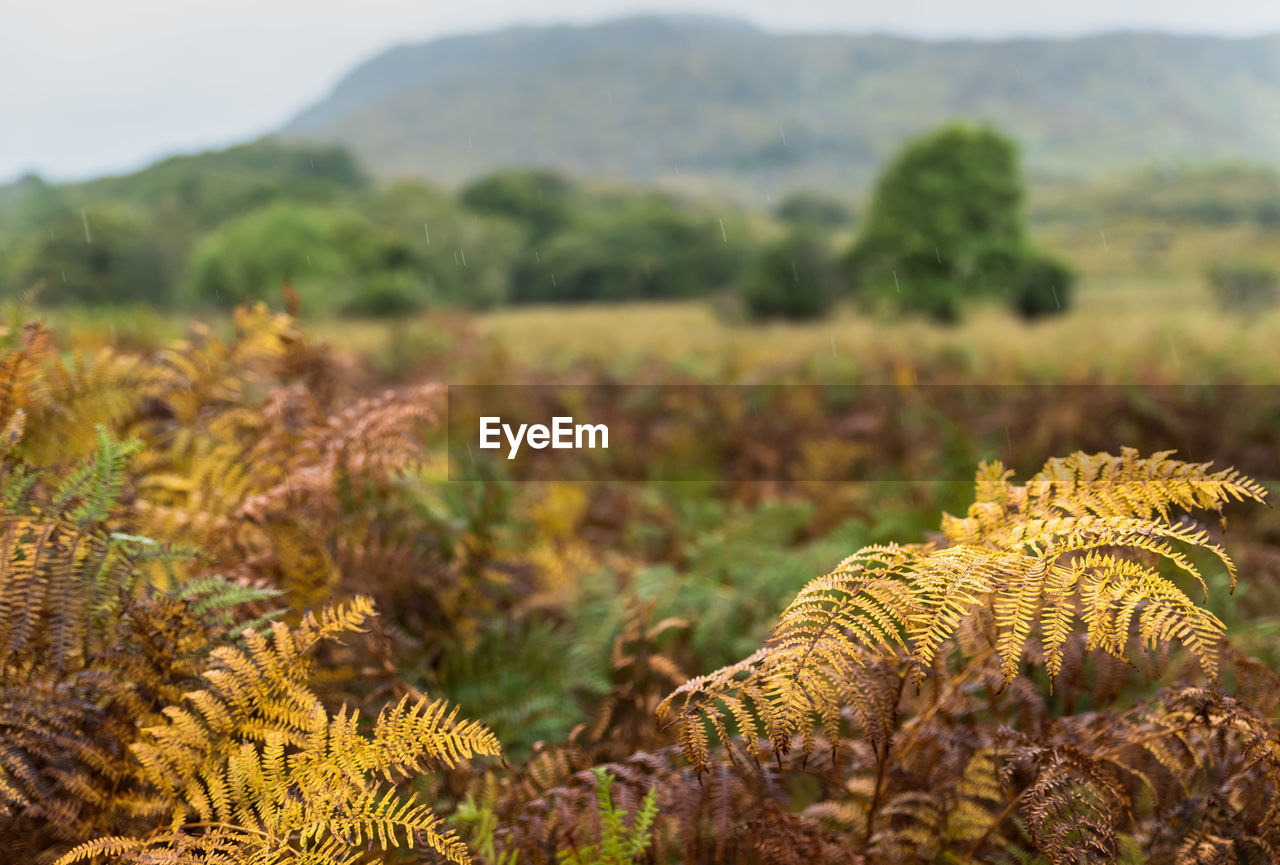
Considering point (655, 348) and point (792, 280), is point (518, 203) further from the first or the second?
point (655, 348)

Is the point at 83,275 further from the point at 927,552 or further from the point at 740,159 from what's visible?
the point at 740,159

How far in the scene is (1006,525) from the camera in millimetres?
1271

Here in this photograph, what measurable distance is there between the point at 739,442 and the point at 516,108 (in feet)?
662

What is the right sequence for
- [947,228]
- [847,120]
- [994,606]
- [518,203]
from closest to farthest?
[994,606] < [947,228] < [518,203] < [847,120]

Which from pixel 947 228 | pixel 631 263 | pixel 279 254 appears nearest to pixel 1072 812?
pixel 947 228

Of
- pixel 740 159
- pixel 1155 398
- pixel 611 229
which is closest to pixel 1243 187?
pixel 611 229

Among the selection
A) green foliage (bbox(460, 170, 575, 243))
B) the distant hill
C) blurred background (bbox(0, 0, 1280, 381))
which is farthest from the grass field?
the distant hill

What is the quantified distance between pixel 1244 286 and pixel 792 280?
48.2 ft

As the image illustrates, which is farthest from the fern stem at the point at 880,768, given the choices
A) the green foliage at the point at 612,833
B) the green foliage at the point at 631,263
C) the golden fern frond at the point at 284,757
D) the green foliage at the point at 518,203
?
the green foliage at the point at 518,203

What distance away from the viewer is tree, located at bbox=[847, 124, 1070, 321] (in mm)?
34031

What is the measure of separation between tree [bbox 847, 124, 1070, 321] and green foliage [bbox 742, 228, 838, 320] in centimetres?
223

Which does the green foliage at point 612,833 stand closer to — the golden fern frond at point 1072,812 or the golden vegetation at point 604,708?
the golden vegetation at point 604,708

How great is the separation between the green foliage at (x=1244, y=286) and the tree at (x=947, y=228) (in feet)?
18.4

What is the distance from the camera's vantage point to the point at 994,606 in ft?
3.63
